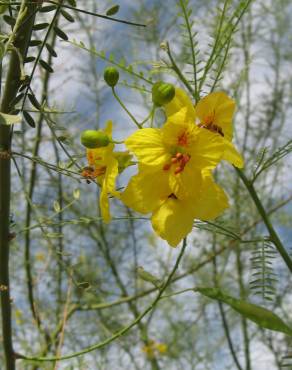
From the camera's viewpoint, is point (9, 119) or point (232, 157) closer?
point (9, 119)

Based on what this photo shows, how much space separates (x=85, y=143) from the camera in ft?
1.90

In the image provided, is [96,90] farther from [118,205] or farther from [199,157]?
[199,157]

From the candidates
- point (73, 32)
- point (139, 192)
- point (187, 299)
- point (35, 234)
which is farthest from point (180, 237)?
point (187, 299)

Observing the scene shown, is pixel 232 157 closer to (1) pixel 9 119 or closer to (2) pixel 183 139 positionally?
(2) pixel 183 139

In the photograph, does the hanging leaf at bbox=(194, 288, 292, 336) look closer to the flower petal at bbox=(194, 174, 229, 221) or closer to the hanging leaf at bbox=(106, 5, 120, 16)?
the flower petal at bbox=(194, 174, 229, 221)

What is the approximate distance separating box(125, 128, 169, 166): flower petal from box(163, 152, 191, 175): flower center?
1 cm

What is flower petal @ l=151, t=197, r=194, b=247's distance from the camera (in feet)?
1.91

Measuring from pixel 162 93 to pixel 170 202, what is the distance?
0.39 feet

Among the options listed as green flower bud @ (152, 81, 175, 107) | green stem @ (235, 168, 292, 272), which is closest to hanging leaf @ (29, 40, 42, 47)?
green flower bud @ (152, 81, 175, 107)

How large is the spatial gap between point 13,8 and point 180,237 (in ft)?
1.13

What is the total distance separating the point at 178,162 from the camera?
23.6 inches

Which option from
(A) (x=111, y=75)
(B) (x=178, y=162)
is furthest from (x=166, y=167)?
(A) (x=111, y=75)

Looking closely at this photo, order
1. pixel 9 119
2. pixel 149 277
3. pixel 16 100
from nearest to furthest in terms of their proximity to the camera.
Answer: pixel 9 119 → pixel 16 100 → pixel 149 277

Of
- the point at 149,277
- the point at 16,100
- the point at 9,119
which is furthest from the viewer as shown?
the point at 149,277
